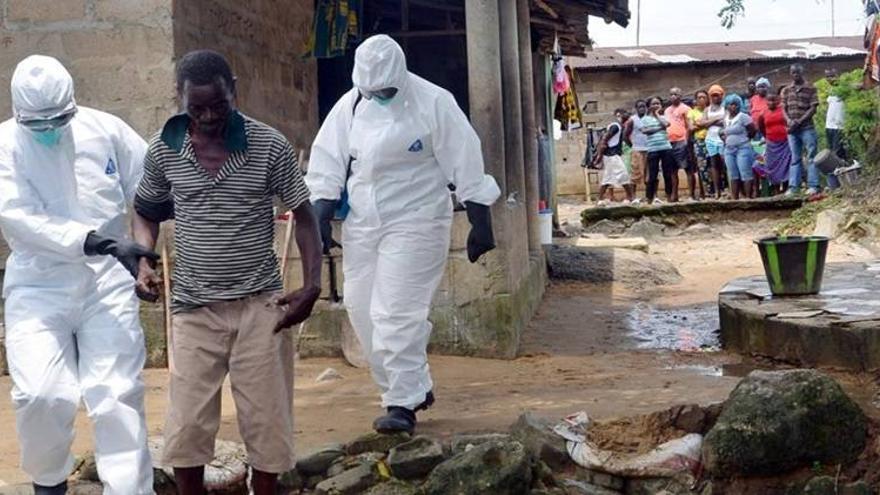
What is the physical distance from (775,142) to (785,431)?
12.6 meters

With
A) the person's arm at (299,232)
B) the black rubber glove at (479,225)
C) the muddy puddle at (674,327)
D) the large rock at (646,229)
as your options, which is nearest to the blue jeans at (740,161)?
the large rock at (646,229)

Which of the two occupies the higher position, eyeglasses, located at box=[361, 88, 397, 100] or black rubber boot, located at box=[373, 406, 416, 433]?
eyeglasses, located at box=[361, 88, 397, 100]

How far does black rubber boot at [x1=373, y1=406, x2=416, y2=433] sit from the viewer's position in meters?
5.73

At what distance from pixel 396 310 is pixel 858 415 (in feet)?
6.69

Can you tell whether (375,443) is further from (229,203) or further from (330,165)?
(229,203)

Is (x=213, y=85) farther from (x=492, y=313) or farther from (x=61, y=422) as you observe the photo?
(x=492, y=313)

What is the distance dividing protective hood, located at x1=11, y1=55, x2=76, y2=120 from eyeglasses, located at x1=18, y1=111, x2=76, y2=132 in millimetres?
13

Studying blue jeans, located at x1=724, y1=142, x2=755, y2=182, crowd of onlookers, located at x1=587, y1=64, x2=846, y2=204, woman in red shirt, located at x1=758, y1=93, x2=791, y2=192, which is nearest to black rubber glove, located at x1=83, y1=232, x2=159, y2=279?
crowd of onlookers, located at x1=587, y1=64, x2=846, y2=204

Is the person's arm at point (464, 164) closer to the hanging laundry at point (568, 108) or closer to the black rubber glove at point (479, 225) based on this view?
the black rubber glove at point (479, 225)

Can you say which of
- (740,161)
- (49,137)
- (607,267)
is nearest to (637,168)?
(740,161)

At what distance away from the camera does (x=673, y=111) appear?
19.2 meters

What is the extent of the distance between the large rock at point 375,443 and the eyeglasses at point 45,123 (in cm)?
193

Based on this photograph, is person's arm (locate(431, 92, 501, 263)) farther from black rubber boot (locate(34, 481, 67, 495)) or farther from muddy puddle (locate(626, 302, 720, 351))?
muddy puddle (locate(626, 302, 720, 351))

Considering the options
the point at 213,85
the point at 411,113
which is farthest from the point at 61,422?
the point at 411,113
